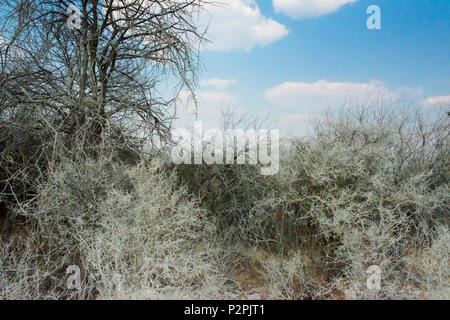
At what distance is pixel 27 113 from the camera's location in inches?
210

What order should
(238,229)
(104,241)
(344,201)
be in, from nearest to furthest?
(104,241)
(344,201)
(238,229)

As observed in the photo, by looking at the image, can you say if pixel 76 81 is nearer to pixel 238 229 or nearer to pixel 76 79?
pixel 76 79

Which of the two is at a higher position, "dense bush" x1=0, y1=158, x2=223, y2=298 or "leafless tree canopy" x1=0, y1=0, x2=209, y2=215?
"leafless tree canopy" x1=0, y1=0, x2=209, y2=215

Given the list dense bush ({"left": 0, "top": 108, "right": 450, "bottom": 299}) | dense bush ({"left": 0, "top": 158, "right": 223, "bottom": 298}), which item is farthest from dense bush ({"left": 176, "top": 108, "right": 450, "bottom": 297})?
dense bush ({"left": 0, "top": 158, "right": 223, "bottom": 298})

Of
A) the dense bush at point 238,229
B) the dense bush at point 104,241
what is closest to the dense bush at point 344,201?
the dense bush at point 238,229

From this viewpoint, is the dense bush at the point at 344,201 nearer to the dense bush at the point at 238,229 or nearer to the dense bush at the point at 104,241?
the dense bush at the point at 238,229

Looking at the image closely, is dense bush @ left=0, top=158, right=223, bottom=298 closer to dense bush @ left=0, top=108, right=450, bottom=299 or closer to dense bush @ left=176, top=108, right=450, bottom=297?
dense bush @ left=0, top=108, right=450, bottom=299

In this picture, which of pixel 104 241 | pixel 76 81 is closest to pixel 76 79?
pixel 76 81

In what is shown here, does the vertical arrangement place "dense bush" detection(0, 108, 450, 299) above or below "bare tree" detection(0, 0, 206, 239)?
below

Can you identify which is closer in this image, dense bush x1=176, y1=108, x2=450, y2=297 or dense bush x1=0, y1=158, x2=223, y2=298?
dense bush x1=0, y1=158, x2=223, y2=298

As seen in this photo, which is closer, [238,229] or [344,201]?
[344,201]

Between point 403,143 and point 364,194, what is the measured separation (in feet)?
9.04
